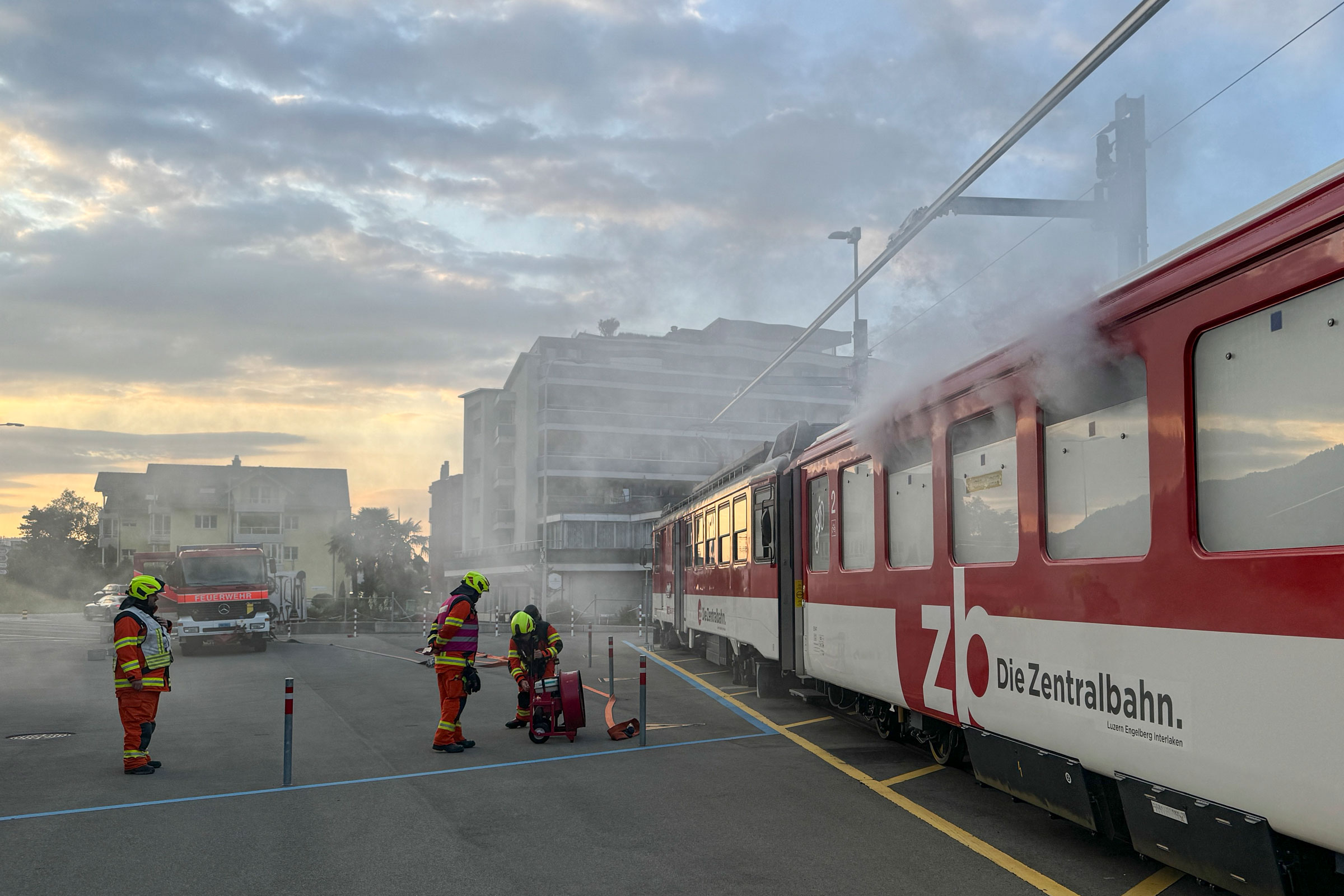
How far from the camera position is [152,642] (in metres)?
9.20

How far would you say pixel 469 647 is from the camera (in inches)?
393

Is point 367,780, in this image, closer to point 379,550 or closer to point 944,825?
point 944,825

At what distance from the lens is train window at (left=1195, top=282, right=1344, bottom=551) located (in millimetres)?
3734

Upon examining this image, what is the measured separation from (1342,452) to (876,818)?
161 inches

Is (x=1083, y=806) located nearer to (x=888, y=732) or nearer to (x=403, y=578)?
(x=888, y=732)

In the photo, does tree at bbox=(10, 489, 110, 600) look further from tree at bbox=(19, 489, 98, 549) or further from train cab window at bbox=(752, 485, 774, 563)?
train cab window at bbox=(752, 485, 774, 563)

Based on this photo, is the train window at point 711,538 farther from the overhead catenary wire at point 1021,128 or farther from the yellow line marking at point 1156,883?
the yellow line marking at point 1156,883

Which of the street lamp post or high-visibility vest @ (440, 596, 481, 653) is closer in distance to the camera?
high-visibility vest @ (440, 596, 481, 653)

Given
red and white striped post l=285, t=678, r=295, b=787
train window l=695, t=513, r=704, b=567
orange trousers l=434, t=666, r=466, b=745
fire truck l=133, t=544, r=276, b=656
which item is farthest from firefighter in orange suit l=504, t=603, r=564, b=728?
fire truck l=133, t=544, r=276, b=656

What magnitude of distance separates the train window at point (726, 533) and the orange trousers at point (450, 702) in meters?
5.70

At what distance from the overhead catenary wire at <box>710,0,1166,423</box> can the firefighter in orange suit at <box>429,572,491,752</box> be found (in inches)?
227

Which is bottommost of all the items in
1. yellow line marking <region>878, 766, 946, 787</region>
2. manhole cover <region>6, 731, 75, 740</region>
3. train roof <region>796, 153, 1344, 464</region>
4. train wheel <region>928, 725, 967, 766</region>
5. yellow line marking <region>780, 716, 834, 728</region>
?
manhole cover <region>6, 731, 75, 740</region>

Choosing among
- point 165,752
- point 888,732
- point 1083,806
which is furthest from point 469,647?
point 1083,806

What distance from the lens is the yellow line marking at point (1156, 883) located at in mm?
5121
